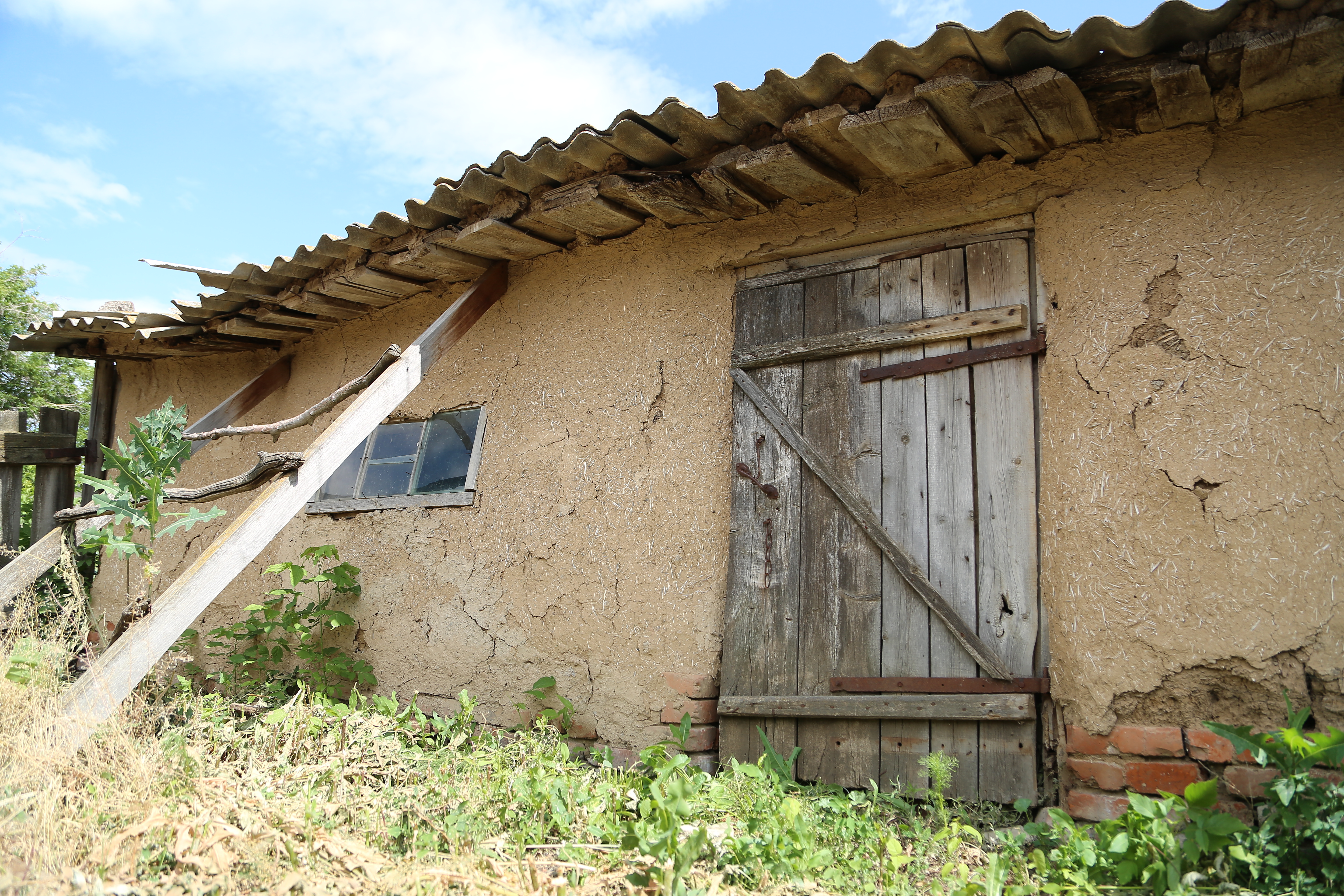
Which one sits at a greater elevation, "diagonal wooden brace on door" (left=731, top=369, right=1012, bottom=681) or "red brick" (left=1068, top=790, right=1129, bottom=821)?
"diagonal wooden brace on door" (left=731, top=369, right=1012, bottom=681)

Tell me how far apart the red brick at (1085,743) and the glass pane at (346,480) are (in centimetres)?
414

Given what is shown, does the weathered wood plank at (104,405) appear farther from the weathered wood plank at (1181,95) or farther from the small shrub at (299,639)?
the weathered wood plank at (1181,95)

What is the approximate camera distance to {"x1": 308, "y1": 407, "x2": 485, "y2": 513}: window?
483cm

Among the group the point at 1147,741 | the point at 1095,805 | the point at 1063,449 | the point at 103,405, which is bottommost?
the point at 1095,805

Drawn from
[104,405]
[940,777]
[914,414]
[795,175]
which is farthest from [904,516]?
[104,405]

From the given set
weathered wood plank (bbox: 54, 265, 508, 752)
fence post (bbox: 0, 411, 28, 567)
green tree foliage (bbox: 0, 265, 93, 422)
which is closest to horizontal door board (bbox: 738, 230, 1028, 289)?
weathered wood plank (bbox: 54, 265, 508, 752)

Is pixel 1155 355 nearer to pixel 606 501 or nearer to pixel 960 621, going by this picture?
pixel 960 621

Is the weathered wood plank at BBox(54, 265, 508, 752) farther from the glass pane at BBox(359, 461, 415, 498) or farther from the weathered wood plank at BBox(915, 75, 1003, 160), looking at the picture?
the weathered wood plank at BBox(915, 75, 1003, 160)

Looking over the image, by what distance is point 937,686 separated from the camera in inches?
128

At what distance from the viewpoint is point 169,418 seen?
3.51 m

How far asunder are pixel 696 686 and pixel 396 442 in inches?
102

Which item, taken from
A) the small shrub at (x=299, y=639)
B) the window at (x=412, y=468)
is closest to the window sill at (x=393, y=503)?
the window at (x=412, y=468)

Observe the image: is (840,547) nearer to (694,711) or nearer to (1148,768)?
(694,711)

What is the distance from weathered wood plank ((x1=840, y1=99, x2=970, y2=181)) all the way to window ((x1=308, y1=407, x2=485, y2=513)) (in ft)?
8.25
